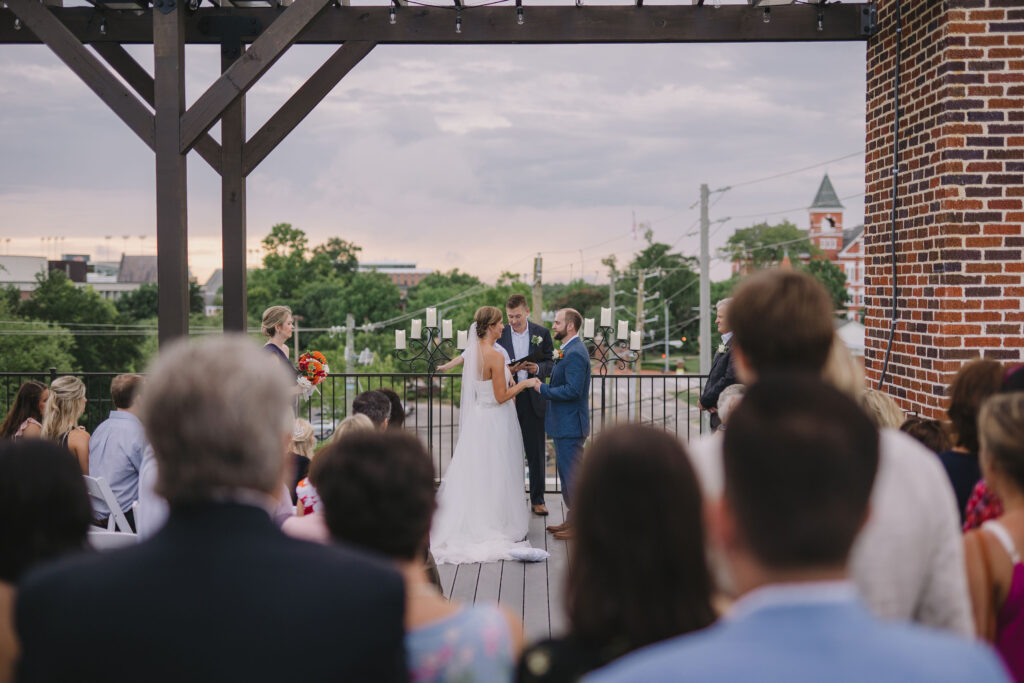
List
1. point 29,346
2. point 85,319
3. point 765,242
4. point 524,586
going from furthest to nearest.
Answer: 1. point 765,242
2. point 85,319
3. point 29,346
4. point 524,586

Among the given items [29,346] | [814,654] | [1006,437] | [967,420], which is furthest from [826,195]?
[814,654]

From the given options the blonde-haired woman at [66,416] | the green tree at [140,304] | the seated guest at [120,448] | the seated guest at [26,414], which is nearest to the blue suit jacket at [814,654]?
the seated guest at [120,448]

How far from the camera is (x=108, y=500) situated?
3.49m

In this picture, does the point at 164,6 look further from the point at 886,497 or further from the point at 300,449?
the point at 886,497

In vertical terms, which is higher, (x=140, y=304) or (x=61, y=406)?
(x=140, y=304)

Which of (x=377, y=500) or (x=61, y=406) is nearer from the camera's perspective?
(x=377, y=500)

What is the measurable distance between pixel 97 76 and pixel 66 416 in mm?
1891

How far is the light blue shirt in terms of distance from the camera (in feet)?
11.9

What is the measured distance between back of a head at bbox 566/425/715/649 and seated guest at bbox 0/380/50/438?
3.55m

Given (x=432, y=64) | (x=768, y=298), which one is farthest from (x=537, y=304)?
(x=432, y=64)

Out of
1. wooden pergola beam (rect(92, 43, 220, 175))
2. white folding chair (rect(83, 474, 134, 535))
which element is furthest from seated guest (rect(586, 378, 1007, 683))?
wooden pergola beam (rect(92, 43, 220, 175))

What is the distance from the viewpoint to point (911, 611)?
1.44 m

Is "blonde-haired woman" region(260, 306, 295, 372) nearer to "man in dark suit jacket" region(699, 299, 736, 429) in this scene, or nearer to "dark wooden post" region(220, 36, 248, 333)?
"dark wooden post" region(220, 36, 248, 333)

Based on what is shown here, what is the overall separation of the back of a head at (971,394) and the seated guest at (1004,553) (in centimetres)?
55
